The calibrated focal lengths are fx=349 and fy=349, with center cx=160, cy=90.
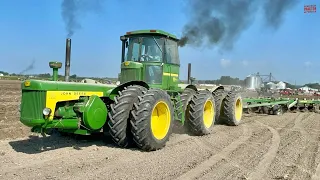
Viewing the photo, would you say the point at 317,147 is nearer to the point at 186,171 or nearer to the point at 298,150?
the point at 298,150

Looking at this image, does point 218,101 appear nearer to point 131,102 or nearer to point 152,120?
point 152,120

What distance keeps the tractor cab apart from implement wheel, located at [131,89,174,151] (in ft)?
3.98

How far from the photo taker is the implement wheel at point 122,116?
6.99 meters

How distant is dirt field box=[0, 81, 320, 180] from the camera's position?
5.67 m

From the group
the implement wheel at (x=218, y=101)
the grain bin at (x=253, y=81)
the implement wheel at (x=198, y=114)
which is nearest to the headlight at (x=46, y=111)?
the implement wheel at (x=198, y=114)

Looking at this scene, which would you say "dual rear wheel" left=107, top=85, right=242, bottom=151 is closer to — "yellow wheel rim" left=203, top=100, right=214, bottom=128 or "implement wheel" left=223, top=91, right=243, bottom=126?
"yellow wheel rim" left=203, top=100, right=214, bottom=128

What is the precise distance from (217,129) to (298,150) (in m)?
3.41

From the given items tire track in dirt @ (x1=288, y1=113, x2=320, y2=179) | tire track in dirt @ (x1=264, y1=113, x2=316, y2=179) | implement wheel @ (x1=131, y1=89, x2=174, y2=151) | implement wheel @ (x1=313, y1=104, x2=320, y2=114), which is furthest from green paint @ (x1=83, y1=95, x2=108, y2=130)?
implement wheel @ (x1=313, y1=104, x2=320, y2=114)

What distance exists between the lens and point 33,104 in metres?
6.56

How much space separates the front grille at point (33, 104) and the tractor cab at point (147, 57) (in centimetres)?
258

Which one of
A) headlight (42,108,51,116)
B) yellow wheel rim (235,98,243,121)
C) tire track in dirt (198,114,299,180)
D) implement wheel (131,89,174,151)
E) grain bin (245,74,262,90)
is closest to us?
tire track in dirt (198,114,299,180)

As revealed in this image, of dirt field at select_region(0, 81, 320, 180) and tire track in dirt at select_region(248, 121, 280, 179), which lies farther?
tire track in dirt at select_region(248, 121, 280, 179)

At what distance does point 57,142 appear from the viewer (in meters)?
7.90

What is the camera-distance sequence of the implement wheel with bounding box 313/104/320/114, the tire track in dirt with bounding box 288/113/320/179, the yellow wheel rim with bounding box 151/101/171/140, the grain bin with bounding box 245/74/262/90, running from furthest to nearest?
the grain bin with bounding box 245/74/262/90 < the implement wheel with bounding box 313/104/320/114 < the yellow wheel rim with bounding box 151/101/171/140 < the tire track in dirt with bounding box 288/113/320/179
